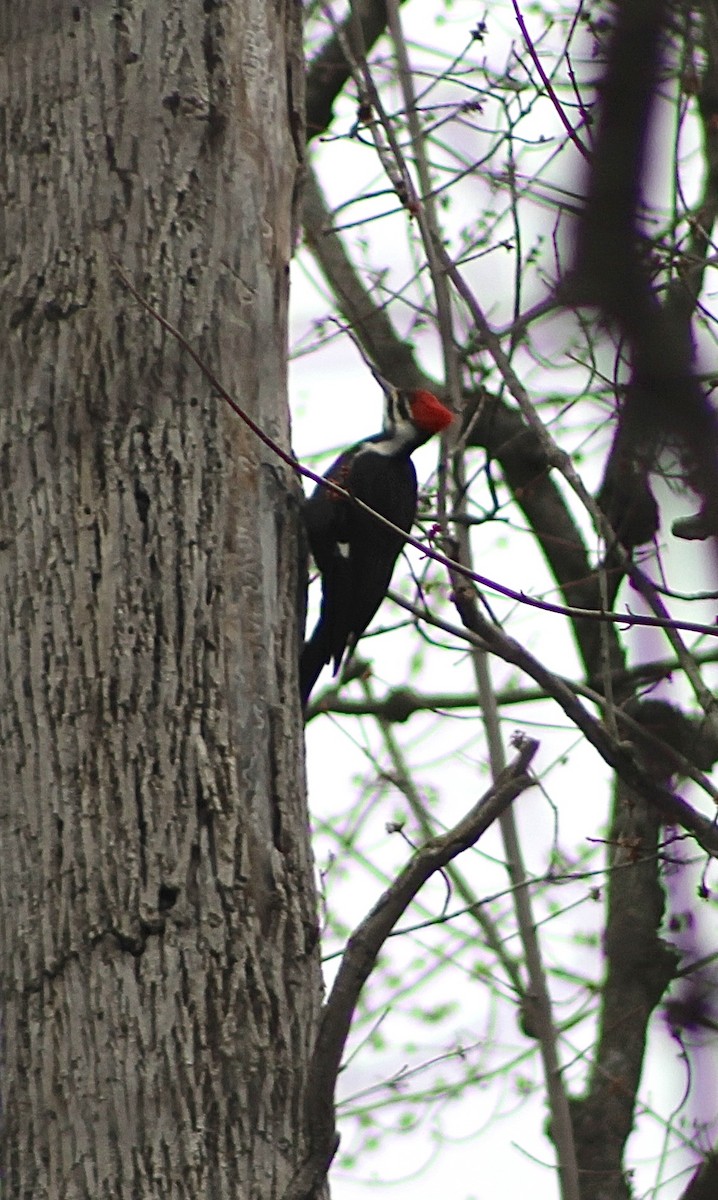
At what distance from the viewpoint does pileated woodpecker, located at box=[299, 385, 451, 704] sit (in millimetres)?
3175

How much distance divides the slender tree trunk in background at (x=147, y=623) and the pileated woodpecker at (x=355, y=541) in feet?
2.35

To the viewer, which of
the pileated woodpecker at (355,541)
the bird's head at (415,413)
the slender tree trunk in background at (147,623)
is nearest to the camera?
the slender tree trunk in background at (147,623)

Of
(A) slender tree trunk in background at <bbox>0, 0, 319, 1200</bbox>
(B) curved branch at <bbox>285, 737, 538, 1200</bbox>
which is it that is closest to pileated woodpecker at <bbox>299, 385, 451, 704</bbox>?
(A) slender tree trunk in background at <bbox>0, 0, 319, 1200</bbox>

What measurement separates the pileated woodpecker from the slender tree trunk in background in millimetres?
716

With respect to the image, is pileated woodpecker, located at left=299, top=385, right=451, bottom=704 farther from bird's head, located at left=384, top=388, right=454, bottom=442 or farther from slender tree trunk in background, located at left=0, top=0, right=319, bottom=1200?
slender tree trunk in background, located at left=0, top=0, right=319, bottom=1200

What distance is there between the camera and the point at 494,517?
120 inches

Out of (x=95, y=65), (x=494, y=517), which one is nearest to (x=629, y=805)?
(x=494, y=517)

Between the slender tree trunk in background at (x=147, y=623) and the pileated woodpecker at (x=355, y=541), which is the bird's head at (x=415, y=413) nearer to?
the pileated woodpecker at (x=355, y=541)

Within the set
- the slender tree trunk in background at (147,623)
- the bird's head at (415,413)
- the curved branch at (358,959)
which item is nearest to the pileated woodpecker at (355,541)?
the bird's head at (415,413)

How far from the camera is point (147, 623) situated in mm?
2047

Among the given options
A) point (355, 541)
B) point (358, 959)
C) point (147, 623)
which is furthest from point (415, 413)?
point (358, 959)

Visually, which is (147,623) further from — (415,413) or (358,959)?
(415,413)

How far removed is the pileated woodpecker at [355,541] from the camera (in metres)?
Answer: 3.18

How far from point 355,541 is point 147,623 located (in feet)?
4.43
